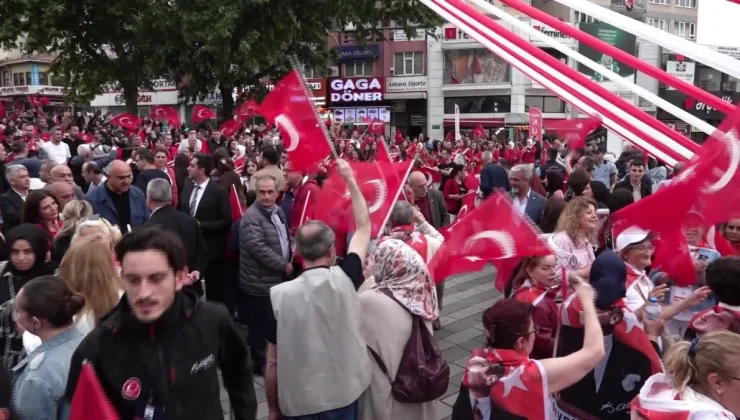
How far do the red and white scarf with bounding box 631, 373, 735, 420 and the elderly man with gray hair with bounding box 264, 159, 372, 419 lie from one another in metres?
1.38

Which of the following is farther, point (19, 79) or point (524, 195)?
point (19, 79)

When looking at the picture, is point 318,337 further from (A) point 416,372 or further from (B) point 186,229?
(B) point 186,229

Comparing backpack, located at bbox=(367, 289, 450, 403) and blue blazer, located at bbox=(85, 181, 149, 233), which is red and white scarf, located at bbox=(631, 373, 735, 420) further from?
blue blazer, located at bbox=(85, 181, 149, 233)

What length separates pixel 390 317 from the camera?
335 centimetres

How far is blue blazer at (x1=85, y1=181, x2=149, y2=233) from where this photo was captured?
6.07 m

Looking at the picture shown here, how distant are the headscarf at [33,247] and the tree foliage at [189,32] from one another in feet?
48.5

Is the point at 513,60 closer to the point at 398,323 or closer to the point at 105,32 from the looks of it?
the point at 398,323

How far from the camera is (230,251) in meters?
6.02

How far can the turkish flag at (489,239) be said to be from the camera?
3508 mm

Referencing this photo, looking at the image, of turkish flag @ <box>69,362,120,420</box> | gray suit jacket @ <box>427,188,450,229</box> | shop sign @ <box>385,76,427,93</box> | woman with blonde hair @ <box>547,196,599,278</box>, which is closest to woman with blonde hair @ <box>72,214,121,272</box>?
turkish flag @ <box>69,362,120,420</box>

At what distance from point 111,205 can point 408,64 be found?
121ft

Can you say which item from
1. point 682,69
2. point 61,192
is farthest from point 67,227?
point 682,69

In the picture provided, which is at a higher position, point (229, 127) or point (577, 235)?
point (229, 127)

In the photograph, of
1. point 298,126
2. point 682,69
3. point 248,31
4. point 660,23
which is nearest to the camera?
point 298,126
